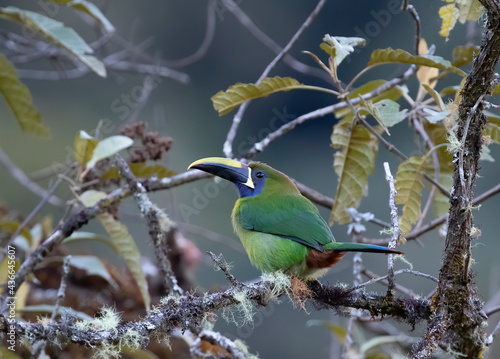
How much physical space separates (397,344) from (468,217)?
1780 mm

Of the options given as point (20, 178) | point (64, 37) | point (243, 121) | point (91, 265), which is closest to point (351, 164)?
point (64, 37)

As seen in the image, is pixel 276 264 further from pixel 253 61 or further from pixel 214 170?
pixel 253 61

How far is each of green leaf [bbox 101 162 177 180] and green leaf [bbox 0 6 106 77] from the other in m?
0.44

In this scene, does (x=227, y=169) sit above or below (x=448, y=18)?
below

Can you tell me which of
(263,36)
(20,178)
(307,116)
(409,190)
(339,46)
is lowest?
(20,178)

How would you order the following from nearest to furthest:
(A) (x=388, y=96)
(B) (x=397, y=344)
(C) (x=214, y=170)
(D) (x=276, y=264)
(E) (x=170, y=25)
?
(D) (x=276, y=264) < (C) (x=214, y=170) < (A) (x=388, y=96) < (B) (x=397, y=344) < (E) (x=170, y=25)

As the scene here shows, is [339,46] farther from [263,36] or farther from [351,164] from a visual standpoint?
[263,36]

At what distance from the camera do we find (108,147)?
2467mm

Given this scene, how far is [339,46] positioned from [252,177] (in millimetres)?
743

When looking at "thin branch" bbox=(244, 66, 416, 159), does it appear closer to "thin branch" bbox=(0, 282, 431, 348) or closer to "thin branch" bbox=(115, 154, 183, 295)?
"thin branch" bbox=(115, 154, 183, 295)

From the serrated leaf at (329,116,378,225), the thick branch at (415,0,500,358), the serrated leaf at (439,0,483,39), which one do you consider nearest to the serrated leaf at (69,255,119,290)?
the serrated leaf at (329,116,378,225)

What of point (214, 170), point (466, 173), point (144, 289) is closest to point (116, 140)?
point (214, 170)

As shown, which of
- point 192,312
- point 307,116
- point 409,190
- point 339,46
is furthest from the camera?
point 307,116

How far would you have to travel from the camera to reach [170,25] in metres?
9.00
